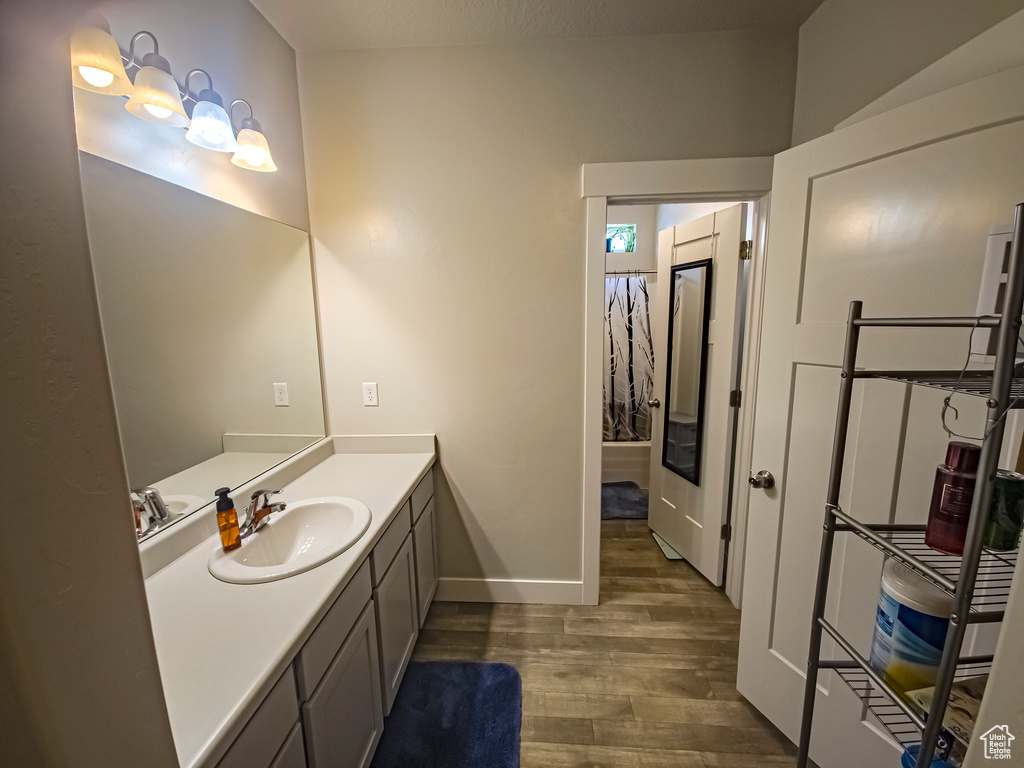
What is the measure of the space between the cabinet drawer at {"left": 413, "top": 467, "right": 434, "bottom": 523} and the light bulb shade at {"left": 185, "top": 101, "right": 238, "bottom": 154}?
4.64 ft

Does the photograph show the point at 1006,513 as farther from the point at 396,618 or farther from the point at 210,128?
the point at 210,128

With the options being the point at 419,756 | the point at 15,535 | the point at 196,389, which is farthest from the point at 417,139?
the point at 419,756

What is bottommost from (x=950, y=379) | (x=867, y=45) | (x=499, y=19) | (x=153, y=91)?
(x=950, y=379)

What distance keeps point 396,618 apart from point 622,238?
344cm

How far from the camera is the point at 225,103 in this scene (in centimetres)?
143

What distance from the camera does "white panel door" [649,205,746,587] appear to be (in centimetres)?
204

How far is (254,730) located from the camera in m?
0.77

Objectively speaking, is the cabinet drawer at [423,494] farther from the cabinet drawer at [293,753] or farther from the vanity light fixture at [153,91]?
the vanity light fixture at [153,91]

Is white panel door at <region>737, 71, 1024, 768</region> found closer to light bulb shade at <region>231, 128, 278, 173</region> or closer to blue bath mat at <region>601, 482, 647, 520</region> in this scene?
blue bath mat at <region>601, 482, 647, 520</region>

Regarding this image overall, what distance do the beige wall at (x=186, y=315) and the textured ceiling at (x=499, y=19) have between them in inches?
31.1

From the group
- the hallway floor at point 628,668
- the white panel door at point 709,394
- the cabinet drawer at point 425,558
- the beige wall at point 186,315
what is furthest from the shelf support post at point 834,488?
the beige wall at point 186,315

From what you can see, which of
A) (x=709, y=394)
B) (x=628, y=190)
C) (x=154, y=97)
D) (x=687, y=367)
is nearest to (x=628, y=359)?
(x=687, y=367)

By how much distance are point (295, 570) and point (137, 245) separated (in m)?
0.98

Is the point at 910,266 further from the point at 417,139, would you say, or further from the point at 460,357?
the point at 417,139
